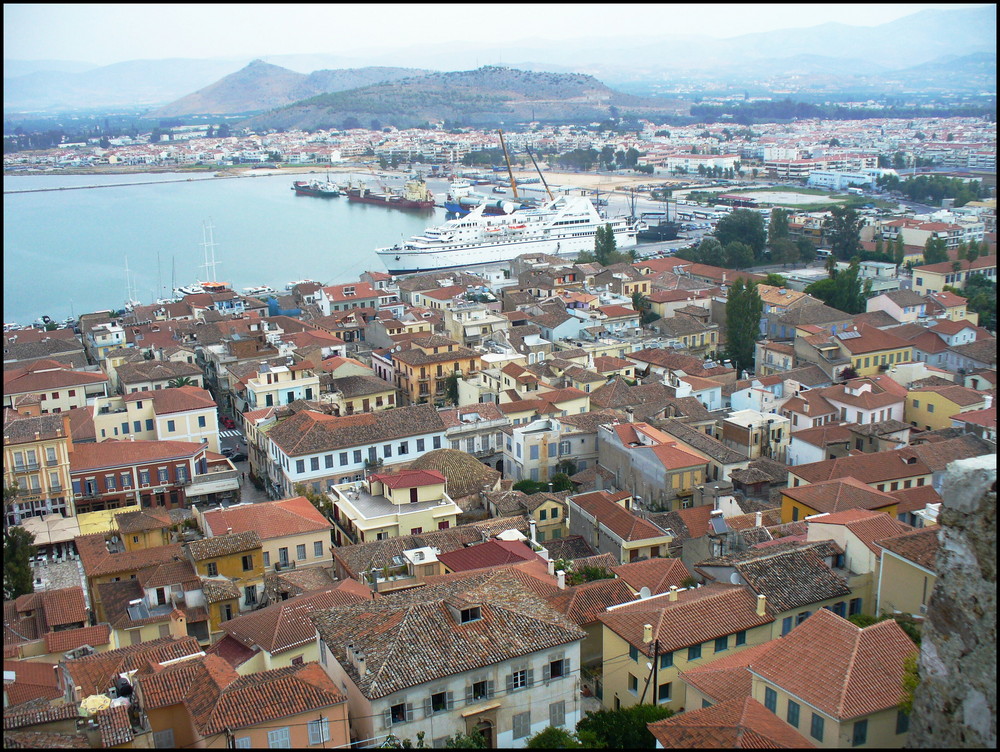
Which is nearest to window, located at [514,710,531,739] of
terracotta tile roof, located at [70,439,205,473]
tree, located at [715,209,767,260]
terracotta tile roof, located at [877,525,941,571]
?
terracotta tile roof, located at [877,525,941,571]

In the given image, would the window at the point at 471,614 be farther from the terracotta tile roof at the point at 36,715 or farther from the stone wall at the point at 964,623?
the stone wall at the point at 964,623

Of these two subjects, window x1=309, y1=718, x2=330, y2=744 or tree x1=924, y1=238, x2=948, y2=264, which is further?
tree x1=924, y1=238, x2=948, y2=264

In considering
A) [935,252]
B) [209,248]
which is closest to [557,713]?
[935,252]

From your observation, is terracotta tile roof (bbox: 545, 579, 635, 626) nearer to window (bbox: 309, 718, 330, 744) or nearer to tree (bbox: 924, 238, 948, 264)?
window (bbox: 309, 718, 330, 744)

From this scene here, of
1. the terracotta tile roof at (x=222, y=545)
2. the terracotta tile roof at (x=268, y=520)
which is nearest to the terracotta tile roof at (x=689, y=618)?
the terracotta tile roof at (x=222, y=545)

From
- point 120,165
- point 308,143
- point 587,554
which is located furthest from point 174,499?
point 308,143
